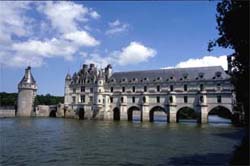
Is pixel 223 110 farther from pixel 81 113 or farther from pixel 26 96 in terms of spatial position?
pixel 26 96

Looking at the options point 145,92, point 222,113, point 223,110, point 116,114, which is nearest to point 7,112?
point 116,114

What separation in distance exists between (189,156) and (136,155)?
3737 millimetres

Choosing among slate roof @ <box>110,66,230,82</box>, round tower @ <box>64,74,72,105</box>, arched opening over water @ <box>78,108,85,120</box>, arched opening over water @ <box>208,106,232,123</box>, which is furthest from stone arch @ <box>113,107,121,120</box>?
arched opening over water @ <box>208,106,232,123</box>

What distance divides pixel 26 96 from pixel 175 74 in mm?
45250

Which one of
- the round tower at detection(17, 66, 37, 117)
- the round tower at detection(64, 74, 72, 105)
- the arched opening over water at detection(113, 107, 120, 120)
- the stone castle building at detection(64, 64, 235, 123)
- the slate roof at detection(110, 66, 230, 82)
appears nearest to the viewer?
the stone castle building at detection(64, 64, 235, 123)

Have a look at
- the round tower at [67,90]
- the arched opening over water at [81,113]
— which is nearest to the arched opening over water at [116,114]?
the arched opening over water at [81,113]

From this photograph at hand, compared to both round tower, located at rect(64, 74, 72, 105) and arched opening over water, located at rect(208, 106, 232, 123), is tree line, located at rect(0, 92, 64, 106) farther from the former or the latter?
arched opening over water, located at rect(208, 106, 232, 123)

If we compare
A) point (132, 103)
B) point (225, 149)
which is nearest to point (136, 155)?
point (225, 149)

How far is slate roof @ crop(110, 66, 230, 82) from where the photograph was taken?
208 feet

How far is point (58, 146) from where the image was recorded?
994 inches

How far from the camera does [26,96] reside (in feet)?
283

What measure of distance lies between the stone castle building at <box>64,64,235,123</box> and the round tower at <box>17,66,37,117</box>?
11.6m

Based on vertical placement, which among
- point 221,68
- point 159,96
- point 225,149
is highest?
point 221,68

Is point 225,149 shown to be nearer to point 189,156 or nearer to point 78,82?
point 189,156
